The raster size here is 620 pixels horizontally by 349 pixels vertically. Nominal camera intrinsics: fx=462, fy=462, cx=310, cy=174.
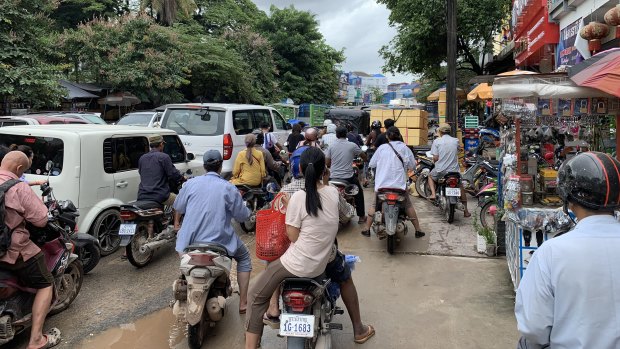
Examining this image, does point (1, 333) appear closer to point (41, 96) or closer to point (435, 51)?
point (41, 96)

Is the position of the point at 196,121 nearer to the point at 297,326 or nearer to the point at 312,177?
the point at 312,177

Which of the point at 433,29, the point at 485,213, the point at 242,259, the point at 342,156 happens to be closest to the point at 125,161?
the point at 242,259

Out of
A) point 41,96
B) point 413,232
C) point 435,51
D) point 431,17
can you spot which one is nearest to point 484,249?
point 413,232

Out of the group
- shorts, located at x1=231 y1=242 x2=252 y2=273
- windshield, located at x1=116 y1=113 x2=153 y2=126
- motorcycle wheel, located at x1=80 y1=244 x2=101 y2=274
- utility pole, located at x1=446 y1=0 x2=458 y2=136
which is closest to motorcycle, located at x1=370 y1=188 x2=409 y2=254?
shorts, located at x1=231 y1=242 x2=252 y2=273

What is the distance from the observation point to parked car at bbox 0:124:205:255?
5.12m

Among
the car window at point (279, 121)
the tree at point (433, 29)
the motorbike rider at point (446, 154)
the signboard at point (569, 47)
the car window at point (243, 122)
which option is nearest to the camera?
the motorbike rider at point (446, 154)

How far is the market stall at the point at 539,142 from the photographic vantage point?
3883mm

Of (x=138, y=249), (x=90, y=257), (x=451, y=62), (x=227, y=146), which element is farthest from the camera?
(x=451, y=62)

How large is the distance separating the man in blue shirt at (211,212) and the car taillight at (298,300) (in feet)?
3.22

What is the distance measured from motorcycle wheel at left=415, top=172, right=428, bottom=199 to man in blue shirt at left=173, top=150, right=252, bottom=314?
235 inches

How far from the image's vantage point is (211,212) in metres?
3.75

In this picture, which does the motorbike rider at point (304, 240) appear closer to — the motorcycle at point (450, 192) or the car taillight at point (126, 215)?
the car taillight at point (126, 215)

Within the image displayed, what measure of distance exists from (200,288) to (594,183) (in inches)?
105

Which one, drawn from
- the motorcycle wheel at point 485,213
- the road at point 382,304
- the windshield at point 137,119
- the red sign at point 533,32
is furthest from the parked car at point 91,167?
the red sign at point 533,32
